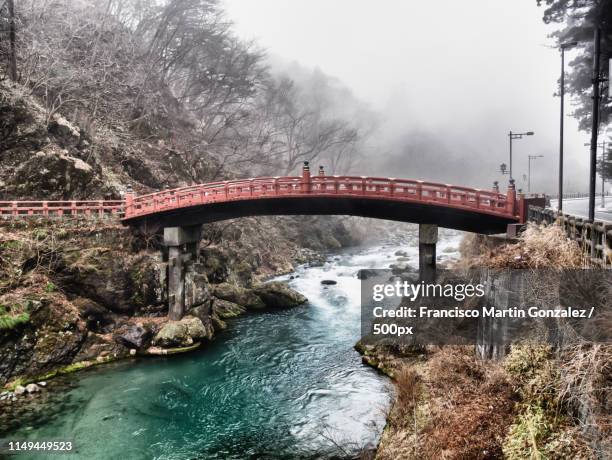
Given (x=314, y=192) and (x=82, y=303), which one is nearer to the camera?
(x=82, y=303)

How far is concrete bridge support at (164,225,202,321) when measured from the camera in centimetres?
2200

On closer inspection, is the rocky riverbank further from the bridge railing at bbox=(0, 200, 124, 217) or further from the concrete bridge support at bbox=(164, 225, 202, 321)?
the bridge railing at bbox=(0, 200, 124, 217)

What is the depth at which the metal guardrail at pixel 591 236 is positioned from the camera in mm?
9656

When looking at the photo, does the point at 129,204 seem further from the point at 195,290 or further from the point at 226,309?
the point at 226,309

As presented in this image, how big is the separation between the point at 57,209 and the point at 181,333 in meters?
9.05

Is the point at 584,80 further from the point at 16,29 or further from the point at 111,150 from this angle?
the point at 16,29

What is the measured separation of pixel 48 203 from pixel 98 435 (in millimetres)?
13872

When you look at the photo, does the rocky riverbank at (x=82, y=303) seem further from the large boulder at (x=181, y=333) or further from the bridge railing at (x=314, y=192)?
the bridge railing at (x=314, y=192)

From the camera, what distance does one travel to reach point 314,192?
20.3 m

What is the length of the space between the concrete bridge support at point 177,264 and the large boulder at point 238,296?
443 centimetres

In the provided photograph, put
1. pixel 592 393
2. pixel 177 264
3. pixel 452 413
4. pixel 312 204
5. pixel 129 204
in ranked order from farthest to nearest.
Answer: pixel 177 264 < pixel 129 204 < pixel 312 204 < pixel 452 413 < pixel 592 393

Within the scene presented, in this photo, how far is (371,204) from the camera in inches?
822

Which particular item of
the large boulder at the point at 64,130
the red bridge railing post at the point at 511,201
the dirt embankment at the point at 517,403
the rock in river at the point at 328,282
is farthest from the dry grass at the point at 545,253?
the large boulder at the point at 64,130

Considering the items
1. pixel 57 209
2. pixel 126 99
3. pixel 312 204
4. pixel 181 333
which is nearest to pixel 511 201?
pixel 312 204
